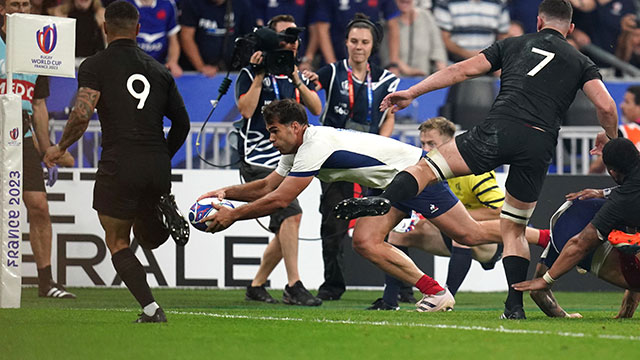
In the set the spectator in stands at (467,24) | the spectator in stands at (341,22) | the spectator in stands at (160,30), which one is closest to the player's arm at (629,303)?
the spectator in stands at (341,22)

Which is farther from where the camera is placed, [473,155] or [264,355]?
[473,155]

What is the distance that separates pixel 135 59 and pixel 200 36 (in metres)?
6.37

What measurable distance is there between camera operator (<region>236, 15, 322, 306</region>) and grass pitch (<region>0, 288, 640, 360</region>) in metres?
1.21

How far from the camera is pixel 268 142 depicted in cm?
1036

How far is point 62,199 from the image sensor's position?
38.5 ft

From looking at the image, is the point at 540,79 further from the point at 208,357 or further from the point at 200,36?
the point at 200,36

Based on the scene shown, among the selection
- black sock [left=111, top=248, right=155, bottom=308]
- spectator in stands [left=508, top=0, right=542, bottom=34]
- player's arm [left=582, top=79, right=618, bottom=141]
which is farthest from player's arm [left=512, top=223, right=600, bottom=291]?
spectator in stands [left=508, top=0, right=542, bottom=34]

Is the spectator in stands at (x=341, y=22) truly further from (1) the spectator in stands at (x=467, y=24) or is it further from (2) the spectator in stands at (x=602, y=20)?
(2) the spectator in stands at (x=602, y=20)

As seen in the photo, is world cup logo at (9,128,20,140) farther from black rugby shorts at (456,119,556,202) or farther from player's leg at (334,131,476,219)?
black rugby shorts at (456,119,556,202)

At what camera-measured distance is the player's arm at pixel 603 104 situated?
289 inches

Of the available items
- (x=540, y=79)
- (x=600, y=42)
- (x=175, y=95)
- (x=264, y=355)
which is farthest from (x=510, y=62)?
(x=600, y=42)

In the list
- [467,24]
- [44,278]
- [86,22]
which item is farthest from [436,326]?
[467,24]

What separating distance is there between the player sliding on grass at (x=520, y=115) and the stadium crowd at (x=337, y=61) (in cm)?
3

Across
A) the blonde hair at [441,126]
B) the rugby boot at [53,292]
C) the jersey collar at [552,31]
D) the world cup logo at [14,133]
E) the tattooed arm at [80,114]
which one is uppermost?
the jersey collar at [552,31]
